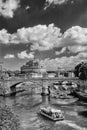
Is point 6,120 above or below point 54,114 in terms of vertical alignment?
above

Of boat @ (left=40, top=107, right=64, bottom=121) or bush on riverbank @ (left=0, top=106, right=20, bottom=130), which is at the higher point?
bush on riverbank @ (left=0, top=106, right=20, bottom=130)

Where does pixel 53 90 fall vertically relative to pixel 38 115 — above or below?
above

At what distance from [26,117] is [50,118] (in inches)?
274

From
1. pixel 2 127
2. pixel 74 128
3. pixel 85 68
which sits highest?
pixel 85 68

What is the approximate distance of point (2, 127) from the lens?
1789cm

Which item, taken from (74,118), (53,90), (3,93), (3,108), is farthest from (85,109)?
(3,108)

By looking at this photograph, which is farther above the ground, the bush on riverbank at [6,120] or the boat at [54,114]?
the bush on riverbank at [6,120]

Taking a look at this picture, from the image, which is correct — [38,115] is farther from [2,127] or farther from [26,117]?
[2,127]

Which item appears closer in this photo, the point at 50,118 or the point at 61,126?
the point at 61,126

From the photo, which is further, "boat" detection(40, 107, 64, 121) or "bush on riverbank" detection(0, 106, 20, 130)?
"boat" detection(40, 107, 64, 121)

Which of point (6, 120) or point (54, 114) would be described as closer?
point (6, 120)

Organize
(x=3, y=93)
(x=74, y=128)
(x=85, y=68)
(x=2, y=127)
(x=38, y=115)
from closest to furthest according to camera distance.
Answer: (x=2, y=127)
(x=74, y=128)
(x=38, y=115)
(x=3, y=93)
(x=85, y=68)

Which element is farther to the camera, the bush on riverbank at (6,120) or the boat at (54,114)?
the boat at (54,114)

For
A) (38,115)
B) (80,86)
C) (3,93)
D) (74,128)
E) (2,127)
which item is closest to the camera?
(2,127)
